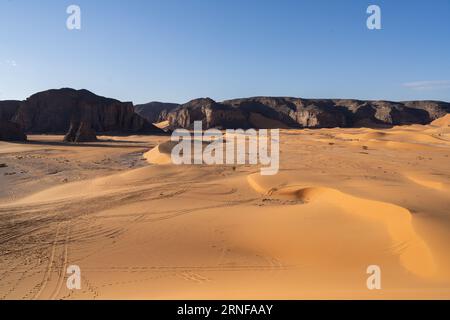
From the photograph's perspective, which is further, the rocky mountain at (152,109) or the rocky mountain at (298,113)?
the rocky mountain at (152,109)

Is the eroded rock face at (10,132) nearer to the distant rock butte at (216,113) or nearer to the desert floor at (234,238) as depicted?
the distant rock butte at (216,113)

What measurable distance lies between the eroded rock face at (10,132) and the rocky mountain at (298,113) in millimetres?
34622

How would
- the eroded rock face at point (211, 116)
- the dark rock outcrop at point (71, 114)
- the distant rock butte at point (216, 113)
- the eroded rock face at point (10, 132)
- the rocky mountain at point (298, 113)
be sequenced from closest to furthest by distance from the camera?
the eroded rock face at point (10, 132), the dark rock outcrop at point (71, 114), the distant rock butte at point (216, 113), the eroded rock face at point (211, 116), the rocky mountain at point (298, 113)

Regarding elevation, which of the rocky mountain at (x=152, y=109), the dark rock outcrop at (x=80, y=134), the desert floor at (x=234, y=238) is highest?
the rocky mountain at (x=152, y=109)

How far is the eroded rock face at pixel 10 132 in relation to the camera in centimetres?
3522

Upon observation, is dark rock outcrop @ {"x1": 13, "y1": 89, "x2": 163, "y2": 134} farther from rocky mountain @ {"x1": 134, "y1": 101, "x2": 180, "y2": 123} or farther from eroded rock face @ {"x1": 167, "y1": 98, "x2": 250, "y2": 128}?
rocky mountain @ {"x1": 134, "y1": 101, "x2": 180, "y2": 123}

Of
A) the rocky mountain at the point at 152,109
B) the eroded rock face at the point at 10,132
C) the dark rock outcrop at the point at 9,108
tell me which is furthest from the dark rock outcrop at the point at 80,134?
the rocky mountain at the point at 152,109

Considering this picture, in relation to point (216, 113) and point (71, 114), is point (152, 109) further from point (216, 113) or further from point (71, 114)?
point (71, 114)

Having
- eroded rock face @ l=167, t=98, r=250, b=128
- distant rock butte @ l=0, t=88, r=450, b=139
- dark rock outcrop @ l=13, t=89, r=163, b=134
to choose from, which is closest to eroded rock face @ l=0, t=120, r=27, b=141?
distant rock butte @ l=0, t=88, r=450, b=139

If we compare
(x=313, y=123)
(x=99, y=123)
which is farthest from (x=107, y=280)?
→ (x=313, y=123)

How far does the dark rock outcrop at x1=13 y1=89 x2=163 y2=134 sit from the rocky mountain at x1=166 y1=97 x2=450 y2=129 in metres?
13.5

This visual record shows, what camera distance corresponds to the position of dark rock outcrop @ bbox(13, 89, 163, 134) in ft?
187

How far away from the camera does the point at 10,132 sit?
3569 cm

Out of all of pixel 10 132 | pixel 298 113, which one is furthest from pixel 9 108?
pixel 298 113
